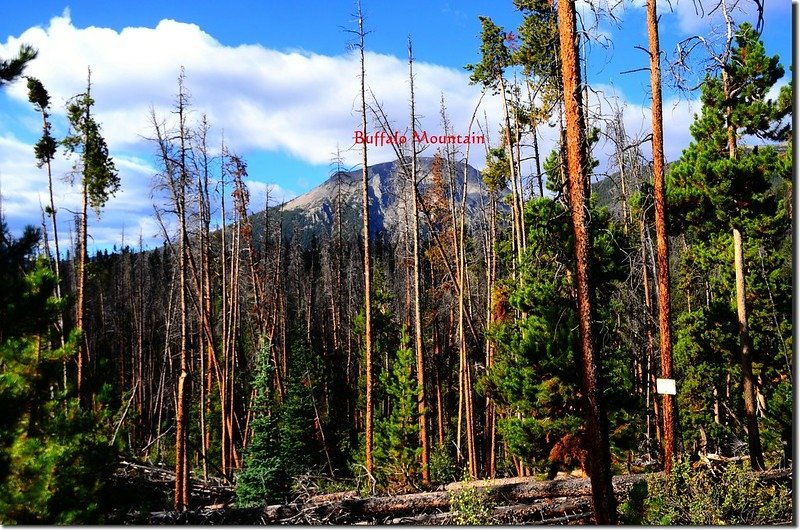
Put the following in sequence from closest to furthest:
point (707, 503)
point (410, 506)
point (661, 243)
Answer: point (707, 503) < point (410, 506) < point (661, 243)

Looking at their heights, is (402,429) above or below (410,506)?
below

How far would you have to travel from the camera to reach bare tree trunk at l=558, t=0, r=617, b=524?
6043mm

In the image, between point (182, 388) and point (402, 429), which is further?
point (402, 429)

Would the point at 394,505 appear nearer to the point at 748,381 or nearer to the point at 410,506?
the point at 410,506

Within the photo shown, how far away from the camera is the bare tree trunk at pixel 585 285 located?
6043 millimetres

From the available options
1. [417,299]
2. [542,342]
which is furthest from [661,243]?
[417,299]

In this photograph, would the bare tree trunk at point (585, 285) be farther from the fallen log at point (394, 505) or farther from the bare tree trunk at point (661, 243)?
the bare tree trunk at point (661, 243)

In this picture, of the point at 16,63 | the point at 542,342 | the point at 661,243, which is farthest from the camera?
the point at 542,342

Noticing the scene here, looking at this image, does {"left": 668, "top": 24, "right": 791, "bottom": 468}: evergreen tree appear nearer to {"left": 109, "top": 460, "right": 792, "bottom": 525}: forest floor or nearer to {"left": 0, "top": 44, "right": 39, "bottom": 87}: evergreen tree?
{"left": 109, "top": 460, "right": 792, "bottom": 525}: forest floor

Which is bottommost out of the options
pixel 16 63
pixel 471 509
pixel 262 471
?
pixel 262 471

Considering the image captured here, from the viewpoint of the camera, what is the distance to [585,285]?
613 cm

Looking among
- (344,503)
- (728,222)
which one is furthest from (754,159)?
(344,503)

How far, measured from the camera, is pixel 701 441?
17906 mm

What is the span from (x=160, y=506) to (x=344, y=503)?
5398 mm
